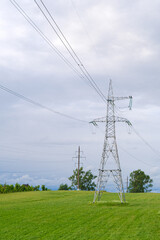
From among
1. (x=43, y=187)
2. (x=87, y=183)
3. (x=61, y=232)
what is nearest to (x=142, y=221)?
(x=61, y=232)

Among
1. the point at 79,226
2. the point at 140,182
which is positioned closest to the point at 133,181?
the point at 140,182

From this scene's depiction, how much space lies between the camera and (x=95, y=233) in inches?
656

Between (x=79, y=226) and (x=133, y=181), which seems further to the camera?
(x=133, y=181)

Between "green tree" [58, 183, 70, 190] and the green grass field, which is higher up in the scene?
"green tree" [58, 183, 70, 190]

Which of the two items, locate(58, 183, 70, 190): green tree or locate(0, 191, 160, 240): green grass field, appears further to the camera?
locate(58, 183, 70, 190): green tree

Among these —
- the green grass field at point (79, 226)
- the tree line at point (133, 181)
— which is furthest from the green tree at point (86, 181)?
the green grass field at point (79, 226)

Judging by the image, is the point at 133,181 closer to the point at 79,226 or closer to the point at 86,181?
the point at 86,181

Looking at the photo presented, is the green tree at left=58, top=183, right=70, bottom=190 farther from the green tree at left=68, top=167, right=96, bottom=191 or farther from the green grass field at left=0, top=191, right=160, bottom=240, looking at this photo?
the green grass field at left=0, top=191, right=160, bottom=240

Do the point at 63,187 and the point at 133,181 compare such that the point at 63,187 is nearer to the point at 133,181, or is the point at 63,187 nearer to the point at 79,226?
the point at 133,181

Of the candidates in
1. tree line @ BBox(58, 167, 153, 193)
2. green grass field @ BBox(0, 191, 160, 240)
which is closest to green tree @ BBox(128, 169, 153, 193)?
tree line @ BBox(58, 167, 153, 193)

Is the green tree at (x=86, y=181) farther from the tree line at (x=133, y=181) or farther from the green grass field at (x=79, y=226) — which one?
the green grass field at (x=79, y=226)

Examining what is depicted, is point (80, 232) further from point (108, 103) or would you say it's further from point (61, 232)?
point (108, 103)

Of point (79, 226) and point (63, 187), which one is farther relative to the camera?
point (63, 187)

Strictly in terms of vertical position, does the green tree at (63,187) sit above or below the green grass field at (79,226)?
above
